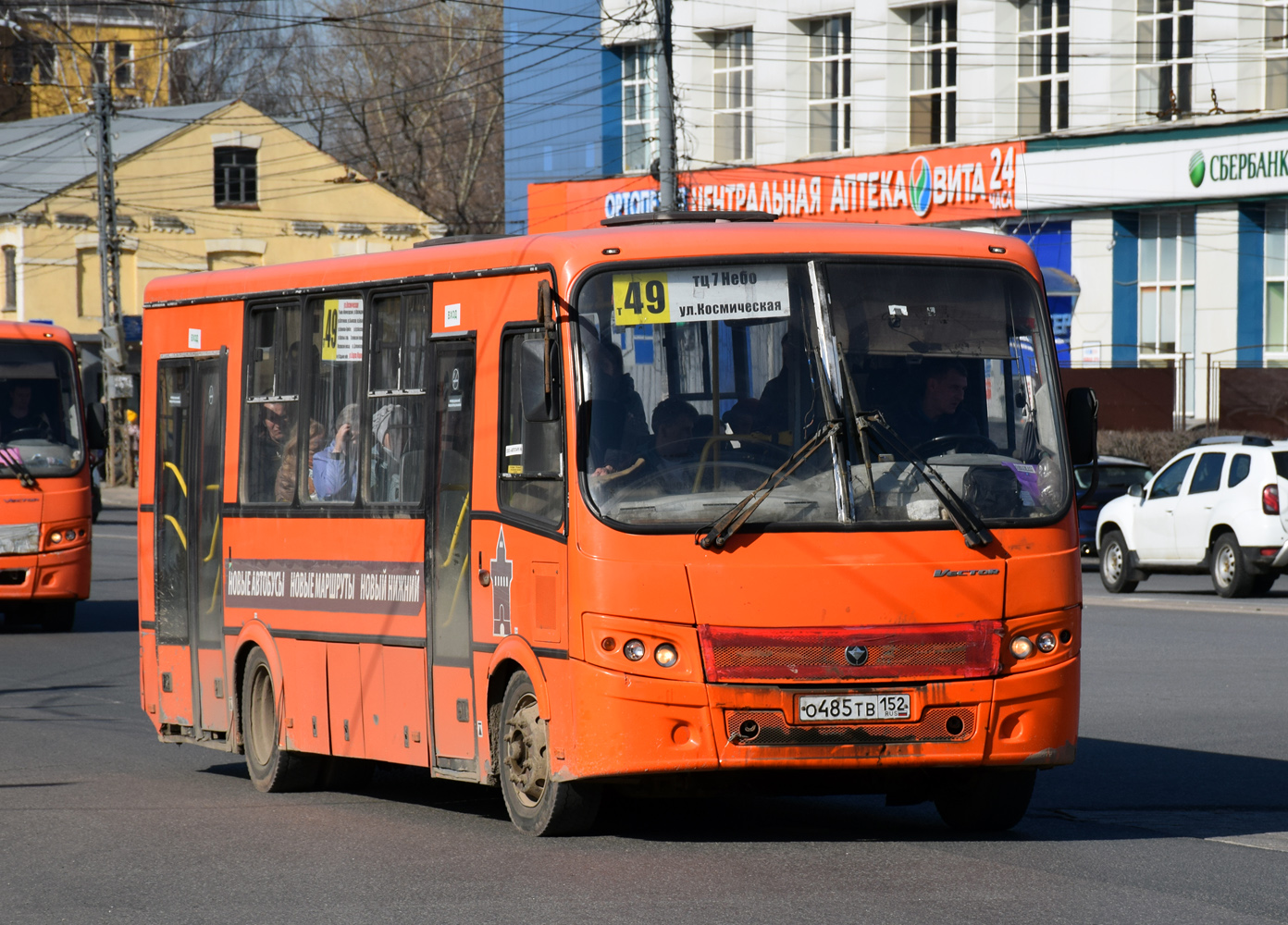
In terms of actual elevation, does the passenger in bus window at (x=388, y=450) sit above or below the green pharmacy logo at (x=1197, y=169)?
below

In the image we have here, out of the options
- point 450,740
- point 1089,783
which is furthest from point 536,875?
point 1089,783

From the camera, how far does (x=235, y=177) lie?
205 feet

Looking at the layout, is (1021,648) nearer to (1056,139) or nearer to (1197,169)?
(1197,169)

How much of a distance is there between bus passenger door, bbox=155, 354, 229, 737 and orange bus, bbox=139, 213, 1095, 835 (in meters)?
1.78

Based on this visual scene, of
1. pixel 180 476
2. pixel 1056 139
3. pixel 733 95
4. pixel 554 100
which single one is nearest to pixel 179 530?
pixel 180 476

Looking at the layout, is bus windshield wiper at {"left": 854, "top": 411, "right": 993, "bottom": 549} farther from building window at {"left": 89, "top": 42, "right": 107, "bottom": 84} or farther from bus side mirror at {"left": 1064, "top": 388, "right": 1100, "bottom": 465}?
building window at {"left": 89, "top": 42, "right": 107, "bottom": 84}

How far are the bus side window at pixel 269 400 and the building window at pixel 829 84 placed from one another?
1351 inches

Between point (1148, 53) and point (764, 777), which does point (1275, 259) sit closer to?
point (1148, 53)

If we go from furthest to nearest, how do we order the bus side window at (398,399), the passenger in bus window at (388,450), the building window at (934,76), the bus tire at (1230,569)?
1. the building window at (934,76)
2. the bus tire at (1230,569)
3. the passenger in bus window at (388,450)
4. the bus side window at (398,399)

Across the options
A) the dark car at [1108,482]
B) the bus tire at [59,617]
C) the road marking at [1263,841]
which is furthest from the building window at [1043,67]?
the road marking at [1263,841]

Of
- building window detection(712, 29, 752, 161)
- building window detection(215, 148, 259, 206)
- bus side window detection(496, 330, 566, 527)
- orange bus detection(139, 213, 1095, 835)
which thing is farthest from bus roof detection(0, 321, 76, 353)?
building window detection(215, 148, 259, 206)

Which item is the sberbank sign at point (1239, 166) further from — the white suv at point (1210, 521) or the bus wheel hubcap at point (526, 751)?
the bus wheel hubcap at point (526, 751)

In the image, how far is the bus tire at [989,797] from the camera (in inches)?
352

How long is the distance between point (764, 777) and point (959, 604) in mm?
1003
